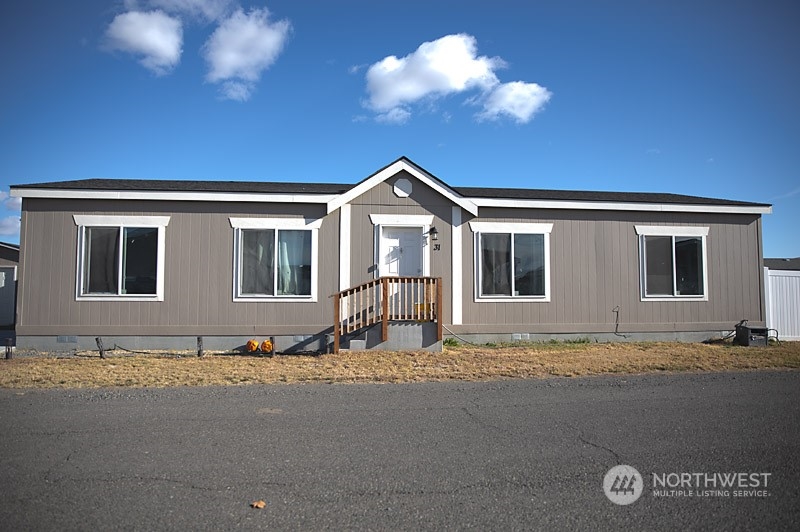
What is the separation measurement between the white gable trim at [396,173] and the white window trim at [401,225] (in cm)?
59

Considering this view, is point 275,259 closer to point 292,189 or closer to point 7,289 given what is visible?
point 292,189

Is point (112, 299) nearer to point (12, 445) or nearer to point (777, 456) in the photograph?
point (12, 445)

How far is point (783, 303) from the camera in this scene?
522 inches

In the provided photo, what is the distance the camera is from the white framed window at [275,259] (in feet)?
37.6

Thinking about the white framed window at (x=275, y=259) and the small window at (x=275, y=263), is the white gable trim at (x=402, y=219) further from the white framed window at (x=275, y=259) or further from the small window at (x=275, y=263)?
the small window at (x=275, y=263)

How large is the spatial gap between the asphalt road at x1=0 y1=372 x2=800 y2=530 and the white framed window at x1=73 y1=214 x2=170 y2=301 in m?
4.59

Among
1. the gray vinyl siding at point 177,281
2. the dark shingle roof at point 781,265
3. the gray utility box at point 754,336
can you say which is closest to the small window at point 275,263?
the gray vinyl siding at point 177,281

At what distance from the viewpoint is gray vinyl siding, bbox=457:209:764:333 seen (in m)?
12.1

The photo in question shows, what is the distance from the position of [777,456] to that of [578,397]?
2437 millimetres

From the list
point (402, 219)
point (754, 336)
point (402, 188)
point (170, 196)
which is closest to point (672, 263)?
point (754, 336)

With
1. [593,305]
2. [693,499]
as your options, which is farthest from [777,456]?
[593,305]

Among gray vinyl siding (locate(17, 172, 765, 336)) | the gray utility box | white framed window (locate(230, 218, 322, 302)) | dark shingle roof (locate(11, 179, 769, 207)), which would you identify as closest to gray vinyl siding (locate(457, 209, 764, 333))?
gray vinyl siding (locate(17, 172, 765, 336))

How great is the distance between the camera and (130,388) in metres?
7.25

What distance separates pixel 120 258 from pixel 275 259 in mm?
3137
